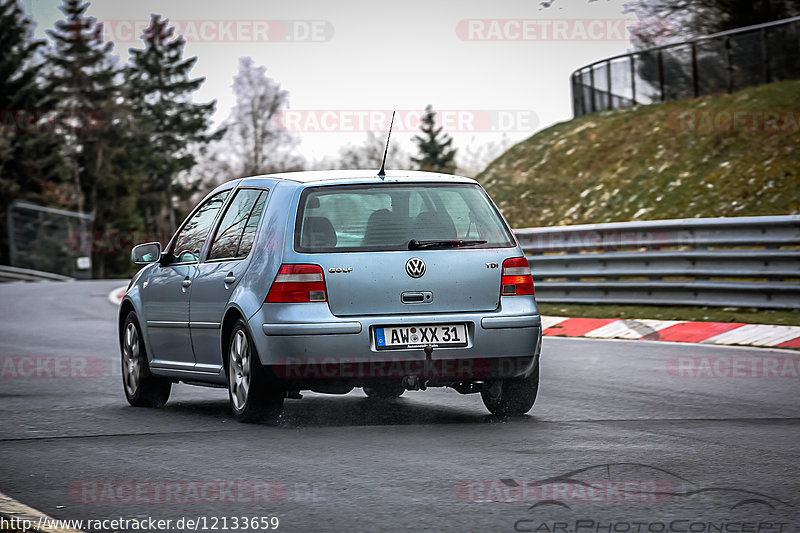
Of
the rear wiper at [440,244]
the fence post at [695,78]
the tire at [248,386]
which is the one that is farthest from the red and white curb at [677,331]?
the fence post at [695,78]

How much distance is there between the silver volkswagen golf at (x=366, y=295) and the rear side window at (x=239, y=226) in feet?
0.05

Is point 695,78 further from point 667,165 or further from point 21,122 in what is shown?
point 21,122

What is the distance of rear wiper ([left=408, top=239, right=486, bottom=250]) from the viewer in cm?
855

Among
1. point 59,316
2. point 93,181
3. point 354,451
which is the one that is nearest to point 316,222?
point 354,451

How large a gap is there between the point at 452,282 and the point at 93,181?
7125cm

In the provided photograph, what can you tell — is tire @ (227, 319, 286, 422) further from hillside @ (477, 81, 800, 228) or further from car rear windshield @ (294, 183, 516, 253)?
hillside @ (477, 81, 800, 228)

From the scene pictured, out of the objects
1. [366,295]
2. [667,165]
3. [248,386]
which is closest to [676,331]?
[366,295]

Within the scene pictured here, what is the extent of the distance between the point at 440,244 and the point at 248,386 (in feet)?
5.03

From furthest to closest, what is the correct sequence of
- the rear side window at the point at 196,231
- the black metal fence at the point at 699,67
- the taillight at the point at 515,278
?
the black metal fence at the point at 699,67 → the rear side window at the point at 196,231 → the taillight at the point at 515,278

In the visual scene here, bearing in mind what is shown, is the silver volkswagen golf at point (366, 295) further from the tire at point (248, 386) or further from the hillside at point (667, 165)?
the hillside at point (667, 165)

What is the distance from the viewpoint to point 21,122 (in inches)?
2766

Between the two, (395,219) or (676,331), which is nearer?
Answer: (395,219)

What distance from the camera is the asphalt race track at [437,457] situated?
5.68 metres

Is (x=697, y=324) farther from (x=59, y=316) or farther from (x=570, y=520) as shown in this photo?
(x=59, y=316)
